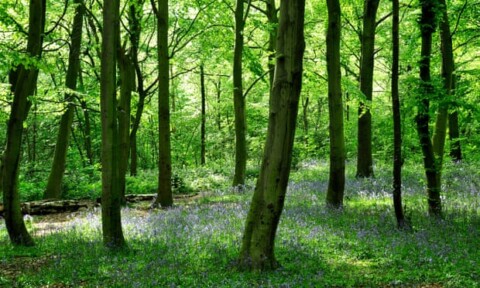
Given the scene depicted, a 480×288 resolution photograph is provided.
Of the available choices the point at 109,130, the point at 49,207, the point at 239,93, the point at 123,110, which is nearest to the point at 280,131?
the point at 109,130

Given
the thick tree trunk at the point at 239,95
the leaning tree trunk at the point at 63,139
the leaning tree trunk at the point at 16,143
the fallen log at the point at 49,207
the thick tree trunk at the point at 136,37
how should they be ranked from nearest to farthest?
the leaning tree trunk at the point at 16,143 < the thick tree trunk at the point at 136,37 < the fallen log at the point at 49,207 < the thick tree trunk at the point at 239,95 < the leaning tree trunk at the point at 63,139

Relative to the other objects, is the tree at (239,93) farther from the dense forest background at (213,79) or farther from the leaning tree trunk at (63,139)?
the leaning tree trunk at (63,139)

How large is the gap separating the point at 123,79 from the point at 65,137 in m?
5.28

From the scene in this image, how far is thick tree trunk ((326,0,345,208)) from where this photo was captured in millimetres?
11523

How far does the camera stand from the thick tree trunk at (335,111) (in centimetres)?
1152

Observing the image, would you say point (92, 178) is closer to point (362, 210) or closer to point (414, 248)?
point (362, 210)

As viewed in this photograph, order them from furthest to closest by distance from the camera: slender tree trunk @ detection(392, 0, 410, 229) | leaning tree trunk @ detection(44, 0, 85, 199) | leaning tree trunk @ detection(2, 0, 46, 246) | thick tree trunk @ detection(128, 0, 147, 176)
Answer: leaning tree trunk @ detection(44, 0, 85, 199) → thick tree trunk @ detection(128, 0, 147, 176) → leaning tree trunk @ detection(2, 0, 46, 246) → slender tree trunk @ detection(392, 0, 410, 229)

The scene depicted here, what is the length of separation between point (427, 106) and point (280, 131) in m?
4.30

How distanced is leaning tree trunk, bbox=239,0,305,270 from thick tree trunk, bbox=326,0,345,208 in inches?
202

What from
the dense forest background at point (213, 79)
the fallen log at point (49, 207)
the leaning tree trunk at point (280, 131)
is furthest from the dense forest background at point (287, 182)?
the fallen log at point (49, 207)

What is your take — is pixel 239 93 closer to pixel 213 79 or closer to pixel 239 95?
pixel 239 95

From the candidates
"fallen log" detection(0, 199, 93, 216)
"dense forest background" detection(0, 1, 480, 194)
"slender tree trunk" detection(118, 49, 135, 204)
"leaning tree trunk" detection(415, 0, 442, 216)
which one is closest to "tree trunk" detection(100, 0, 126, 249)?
A: "dense forest background" detection(0, 1, 480, 194)

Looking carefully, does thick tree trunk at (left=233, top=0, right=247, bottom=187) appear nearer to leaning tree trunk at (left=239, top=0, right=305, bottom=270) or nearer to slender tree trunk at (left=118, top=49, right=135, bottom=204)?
slender tree trunk at (left=118, top=49, right=135, bottom=204)

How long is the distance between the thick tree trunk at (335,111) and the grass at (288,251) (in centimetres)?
53
